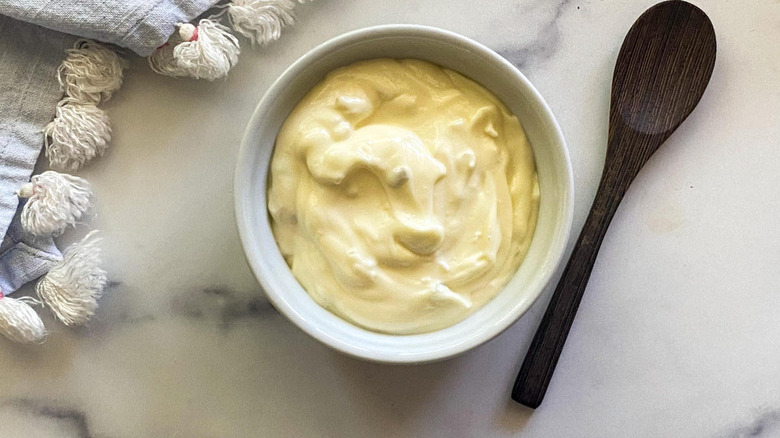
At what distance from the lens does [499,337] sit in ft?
3.08

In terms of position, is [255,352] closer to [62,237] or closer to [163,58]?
[62,237]

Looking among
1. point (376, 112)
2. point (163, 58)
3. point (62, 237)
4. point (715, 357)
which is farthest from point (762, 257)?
point (62, 237)

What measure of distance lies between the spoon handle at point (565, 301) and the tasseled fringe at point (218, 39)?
50cm

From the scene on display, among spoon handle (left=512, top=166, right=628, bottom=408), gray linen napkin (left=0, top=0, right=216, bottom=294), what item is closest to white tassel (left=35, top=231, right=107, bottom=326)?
gray linen napkin (left=0, top=0, right=216, bottom=294)

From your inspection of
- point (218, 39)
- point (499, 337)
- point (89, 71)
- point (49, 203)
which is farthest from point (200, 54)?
point (499, 337)

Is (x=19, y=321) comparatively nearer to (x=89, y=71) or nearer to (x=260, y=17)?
(x=89, y=71)

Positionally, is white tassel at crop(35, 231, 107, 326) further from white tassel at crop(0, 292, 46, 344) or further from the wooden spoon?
the wooden spoon

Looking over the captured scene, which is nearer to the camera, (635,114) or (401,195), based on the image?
(401,195)

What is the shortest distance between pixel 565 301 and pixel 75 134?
2.28ft

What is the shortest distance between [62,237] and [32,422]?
261 mm

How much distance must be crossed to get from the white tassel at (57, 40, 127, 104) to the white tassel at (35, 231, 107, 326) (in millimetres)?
205

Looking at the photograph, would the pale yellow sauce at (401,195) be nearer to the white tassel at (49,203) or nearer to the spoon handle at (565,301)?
the spoon handle at (565,301)

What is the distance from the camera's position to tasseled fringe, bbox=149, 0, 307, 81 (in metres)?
0.88

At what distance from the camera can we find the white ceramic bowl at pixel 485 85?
0.77 meters
